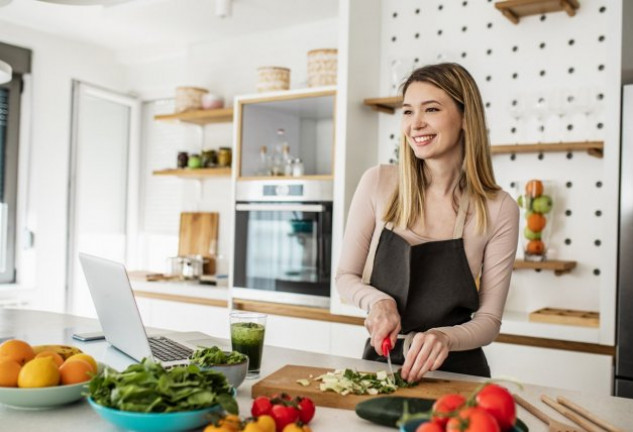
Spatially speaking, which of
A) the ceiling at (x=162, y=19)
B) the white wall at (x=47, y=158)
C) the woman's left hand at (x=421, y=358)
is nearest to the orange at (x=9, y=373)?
the woman's left hand at (x=421, y=358)

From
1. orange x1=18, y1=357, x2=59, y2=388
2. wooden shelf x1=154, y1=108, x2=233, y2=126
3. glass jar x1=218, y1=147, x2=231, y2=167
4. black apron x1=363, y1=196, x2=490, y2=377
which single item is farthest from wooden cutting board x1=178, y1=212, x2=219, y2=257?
orange x1=18, y1=357, x2=59, y2=388

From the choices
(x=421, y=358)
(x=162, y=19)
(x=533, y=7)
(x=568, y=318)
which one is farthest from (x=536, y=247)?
(x=162, y=19)

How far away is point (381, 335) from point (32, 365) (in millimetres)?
793

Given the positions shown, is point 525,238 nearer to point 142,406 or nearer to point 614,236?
point 614,236

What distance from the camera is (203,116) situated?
4348 mm

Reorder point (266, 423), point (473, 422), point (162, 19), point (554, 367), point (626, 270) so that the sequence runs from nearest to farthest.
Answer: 1. point (473, 422)
2. point (266, 423)
3. point (626, 270)
4. point (554, 367)
5. point (162, 19)

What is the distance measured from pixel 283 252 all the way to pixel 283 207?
0.26m

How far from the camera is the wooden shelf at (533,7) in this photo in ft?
9.58

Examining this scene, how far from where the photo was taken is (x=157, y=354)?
147cm

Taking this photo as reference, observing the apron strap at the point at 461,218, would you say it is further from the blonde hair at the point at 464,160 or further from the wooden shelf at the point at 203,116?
the wooden shelf at the point at 203,116

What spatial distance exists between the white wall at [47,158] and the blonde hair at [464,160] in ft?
11.5

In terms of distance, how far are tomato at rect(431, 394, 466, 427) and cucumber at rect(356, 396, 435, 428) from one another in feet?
0.82

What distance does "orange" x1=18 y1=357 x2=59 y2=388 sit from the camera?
46.2 inches

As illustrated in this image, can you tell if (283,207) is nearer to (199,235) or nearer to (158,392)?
(199,235)
